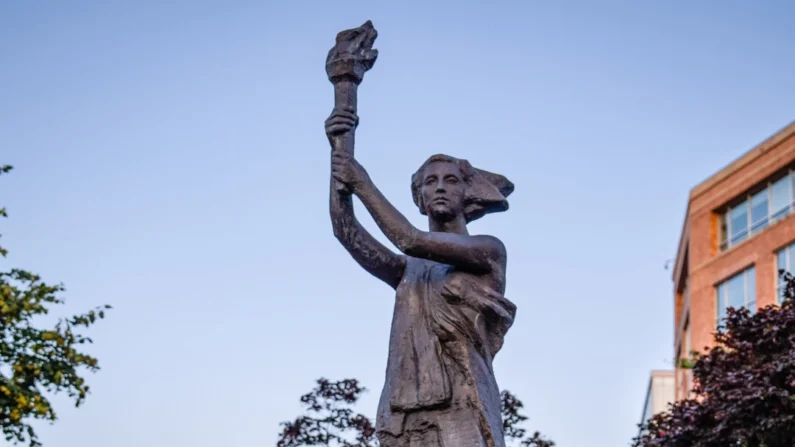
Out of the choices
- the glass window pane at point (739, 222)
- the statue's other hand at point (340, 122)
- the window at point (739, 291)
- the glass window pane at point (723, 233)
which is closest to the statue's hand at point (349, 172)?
the statue's other hand at point (340, 122)

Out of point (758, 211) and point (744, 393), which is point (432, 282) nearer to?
point (744, 393)

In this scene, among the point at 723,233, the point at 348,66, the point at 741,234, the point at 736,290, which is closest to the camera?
the point at 348,66

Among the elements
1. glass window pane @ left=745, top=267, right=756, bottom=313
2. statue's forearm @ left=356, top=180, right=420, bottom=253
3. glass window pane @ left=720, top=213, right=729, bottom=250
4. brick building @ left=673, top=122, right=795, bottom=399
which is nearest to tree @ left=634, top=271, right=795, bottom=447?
statue's forearm @ left=356, top=180, right=420, bottom=253

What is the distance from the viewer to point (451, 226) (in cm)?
784

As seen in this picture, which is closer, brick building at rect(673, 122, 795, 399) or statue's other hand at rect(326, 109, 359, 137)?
statue's other hand at rect(326, 109, 359, 137)

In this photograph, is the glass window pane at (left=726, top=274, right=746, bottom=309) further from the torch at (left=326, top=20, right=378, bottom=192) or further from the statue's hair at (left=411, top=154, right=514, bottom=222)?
the torch at (left=326, top=20, right=378, bottom=192)

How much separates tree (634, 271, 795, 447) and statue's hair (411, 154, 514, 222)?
14898 millimetres

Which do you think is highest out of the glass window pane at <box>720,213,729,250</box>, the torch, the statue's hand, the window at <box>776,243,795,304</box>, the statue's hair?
the glass window pane at <box>720,213,729,250</box>

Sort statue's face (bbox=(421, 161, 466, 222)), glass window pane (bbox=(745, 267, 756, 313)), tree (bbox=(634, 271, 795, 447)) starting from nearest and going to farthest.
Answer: statue's face (bbox=(421, 161, 466, 222)) → tree (bbox=(634, 271, 795, 447)) → glass window pane (bbox=(745, 267, 756, 313))

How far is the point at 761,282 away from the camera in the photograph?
42469 mm

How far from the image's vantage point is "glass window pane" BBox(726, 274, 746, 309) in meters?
44.2

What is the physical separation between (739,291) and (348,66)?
38.7 meters

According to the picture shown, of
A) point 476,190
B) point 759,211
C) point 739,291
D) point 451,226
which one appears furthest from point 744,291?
point 451,226

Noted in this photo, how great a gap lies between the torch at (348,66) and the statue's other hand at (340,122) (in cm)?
2
